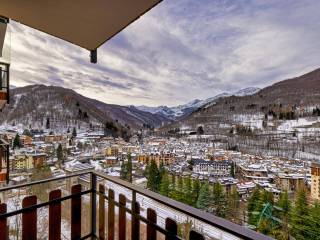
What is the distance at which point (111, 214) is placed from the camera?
62.5 inches

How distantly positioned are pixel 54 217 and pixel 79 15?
4.20 ft

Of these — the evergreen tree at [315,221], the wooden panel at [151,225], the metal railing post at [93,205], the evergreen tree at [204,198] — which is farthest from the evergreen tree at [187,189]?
the wooden panel at [151,225]

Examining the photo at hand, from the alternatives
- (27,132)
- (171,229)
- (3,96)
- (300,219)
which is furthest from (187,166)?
(171,229)

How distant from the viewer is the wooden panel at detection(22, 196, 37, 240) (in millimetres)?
1439

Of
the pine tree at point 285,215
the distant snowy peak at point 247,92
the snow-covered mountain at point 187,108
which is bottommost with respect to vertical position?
the pine tree at point 285,215

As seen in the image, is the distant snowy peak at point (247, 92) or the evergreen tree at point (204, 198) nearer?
the evergreen tree at point (204, 198)

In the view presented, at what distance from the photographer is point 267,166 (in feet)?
70.1

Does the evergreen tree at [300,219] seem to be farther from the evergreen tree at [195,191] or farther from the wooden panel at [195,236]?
the wooden panel at [195,236]

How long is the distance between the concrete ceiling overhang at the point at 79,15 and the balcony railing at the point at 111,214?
921 mm

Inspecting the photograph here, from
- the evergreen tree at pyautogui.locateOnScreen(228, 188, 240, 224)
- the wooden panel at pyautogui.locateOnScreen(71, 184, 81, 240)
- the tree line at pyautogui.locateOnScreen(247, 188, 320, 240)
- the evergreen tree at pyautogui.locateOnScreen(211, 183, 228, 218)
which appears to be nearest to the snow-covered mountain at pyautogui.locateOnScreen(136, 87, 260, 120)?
the evergreen tree at pyautogui.locateOnScreen(211, 183, 228, 218)

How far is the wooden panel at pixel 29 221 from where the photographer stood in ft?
4.72

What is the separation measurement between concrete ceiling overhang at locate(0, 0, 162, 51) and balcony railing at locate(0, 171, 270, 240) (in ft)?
3.02

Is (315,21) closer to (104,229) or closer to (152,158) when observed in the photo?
(152,158)

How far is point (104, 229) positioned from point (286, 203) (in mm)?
19458
